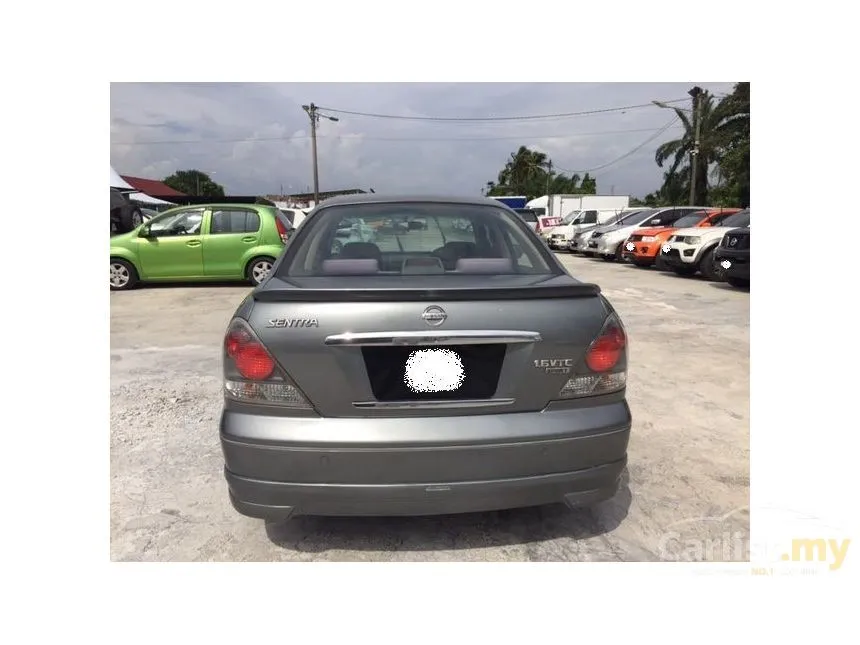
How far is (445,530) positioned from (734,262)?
837 cm

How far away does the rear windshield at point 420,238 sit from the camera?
2686mm

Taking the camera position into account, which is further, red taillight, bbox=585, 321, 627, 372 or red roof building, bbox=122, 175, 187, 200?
red roof building, bbox=122, 175, 187, 200

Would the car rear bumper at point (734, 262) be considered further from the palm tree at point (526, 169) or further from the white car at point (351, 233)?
the palm tree at point (526, 169)

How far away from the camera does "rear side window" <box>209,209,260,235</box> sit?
9539 millimetres

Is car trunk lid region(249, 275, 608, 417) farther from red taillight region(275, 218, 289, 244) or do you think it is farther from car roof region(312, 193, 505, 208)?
red taillight region(275, 218, 289, 244)

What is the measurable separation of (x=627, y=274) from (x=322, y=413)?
11.2 m

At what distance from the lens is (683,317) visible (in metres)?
7.15

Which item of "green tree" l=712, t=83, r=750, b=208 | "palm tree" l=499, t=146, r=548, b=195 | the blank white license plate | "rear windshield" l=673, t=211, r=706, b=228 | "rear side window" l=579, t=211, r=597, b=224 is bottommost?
the blank white license plate

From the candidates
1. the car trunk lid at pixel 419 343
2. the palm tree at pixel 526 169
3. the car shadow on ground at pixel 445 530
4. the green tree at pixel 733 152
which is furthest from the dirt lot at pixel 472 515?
the palm tree at pixel 526 169

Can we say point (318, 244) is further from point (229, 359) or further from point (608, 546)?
point (608, 546)

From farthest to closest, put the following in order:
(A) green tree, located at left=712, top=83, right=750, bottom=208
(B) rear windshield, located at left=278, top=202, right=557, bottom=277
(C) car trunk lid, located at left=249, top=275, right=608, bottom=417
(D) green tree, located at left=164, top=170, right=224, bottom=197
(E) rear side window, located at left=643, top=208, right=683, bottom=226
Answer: (D) green tree, located at left=164, top=170, right=224, bottom=197 → (A) green tree, located at left=712, top=83, right=750, bottom=208 → (E) rear side window, located at left=643, top=208, right=683, bottom=226 → (B) rear windshield, located at left=278, top=202, right=557, bottom=277 → (C) car trunk lid, located at left=249, top=275, right=608, bottom=417

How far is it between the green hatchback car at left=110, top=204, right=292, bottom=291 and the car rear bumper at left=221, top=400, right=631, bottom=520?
7872 mm

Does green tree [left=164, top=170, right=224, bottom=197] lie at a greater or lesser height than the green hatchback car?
greater

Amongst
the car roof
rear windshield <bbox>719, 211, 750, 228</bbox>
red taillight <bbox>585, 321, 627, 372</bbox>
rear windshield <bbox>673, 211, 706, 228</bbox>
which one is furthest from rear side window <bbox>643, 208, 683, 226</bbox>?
red taillight <bbox>585, 321, 627, 372</bbox>
